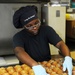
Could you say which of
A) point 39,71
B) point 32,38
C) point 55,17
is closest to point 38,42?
point 32,38

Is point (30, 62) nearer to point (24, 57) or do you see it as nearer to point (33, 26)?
point (24, 57)

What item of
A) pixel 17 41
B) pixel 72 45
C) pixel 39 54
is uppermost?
pixel 17 41

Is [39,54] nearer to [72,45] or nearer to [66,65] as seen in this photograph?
[66,65]

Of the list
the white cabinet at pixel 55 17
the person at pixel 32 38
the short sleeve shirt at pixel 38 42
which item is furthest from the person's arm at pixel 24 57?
the white cabinet at pixel 55 17

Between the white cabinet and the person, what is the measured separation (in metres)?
0.73

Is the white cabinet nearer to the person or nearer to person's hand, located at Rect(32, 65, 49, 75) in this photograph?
the person

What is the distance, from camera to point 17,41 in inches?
74.3

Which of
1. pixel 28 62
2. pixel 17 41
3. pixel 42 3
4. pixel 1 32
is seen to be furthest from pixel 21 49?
pixel 42 3

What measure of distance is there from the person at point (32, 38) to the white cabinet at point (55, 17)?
2.38 ft

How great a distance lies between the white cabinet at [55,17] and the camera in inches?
107

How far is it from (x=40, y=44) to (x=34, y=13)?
349 mm

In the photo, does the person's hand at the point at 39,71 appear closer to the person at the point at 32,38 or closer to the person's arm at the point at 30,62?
the person's arm at the point at 30,62

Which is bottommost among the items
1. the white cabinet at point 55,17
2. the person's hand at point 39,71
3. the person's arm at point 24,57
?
the person's hand at point 39,71

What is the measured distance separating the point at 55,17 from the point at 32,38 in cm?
87
